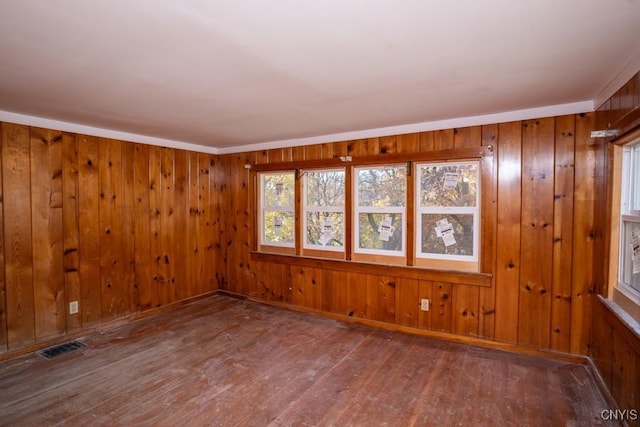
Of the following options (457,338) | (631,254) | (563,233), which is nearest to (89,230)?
(457,338)

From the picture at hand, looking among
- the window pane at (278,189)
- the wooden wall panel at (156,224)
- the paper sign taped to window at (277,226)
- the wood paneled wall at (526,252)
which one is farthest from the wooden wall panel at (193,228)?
the wood paneled wall at (526,252)

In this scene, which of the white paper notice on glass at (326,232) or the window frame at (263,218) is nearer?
the white paper notice on glass at (326,232)

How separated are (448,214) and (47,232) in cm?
406

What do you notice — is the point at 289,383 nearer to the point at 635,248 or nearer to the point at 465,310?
the point at 465,310

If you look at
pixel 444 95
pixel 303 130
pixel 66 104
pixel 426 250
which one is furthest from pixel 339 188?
pixel 66 104

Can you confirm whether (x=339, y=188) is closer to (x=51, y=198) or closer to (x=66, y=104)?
(x=66, y=104)

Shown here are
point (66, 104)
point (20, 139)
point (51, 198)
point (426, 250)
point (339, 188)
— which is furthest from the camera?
point (339, 188)

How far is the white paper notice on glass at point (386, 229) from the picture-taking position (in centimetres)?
371

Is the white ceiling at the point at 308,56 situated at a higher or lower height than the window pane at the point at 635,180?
higher

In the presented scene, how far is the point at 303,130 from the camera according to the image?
3777 millimetres

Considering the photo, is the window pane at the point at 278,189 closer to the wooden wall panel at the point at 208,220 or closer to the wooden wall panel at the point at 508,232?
the wooden wall panel at the point at 208,220

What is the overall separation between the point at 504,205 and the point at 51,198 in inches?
175

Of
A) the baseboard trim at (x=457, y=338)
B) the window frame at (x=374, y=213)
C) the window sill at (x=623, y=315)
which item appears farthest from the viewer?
the window frame at (x=374, y=213)

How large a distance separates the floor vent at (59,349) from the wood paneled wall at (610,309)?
4.41 m
